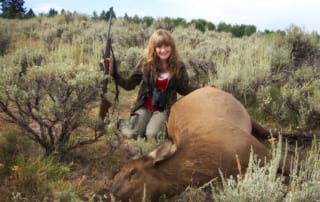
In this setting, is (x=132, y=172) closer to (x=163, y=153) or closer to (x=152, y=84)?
(x=163, y=153)

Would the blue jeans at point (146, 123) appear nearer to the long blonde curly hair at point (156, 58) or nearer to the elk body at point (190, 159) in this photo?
the long blonde curly hair at point (156, 58)

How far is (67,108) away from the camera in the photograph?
4512 millimetres

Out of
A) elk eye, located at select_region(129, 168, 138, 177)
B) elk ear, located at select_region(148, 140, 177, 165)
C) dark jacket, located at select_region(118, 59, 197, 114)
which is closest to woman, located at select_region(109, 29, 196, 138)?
dark jacket, located at select_region(118, 59, 197, 114)

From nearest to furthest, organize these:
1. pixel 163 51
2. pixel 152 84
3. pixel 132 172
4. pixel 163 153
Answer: pixel 132 172, pixel 163 153, pixel 163 51, pixel 152 84

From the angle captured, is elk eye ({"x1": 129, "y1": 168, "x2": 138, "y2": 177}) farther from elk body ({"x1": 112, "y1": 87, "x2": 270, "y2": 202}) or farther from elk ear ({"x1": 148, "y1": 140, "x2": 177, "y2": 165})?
elk ear ({"x1": 148, "y1": 140, "x2": 177, "y2": 165})

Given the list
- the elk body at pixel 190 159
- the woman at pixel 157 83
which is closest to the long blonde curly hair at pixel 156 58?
the woman at pixel 157 83

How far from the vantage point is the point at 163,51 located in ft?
18.6

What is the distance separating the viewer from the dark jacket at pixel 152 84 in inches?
231

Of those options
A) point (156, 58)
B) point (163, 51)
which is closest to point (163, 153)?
point (163, 51)

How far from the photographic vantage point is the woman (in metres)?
5.73

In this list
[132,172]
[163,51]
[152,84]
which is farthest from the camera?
[152,84]

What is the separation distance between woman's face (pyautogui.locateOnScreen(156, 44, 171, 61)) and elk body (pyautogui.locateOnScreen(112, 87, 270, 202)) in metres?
1.41

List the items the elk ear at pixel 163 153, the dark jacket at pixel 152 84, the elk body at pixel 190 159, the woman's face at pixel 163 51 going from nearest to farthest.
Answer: the elk body at pixel 190 159
the elk ear at pixel 163 153
the woman's face at pixel 163 51
the dark jacket at pixel 152 84

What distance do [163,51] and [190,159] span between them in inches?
88.9
